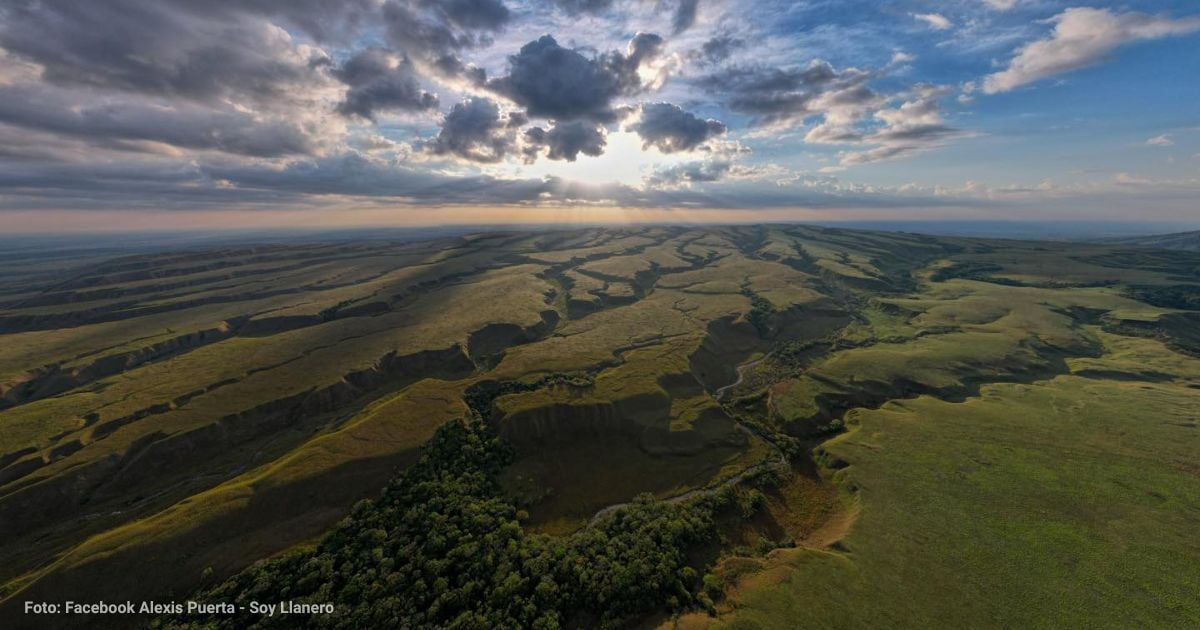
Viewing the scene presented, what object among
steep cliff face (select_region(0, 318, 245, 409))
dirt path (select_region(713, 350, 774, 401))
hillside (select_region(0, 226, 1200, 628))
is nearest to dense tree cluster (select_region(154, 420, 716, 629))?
hillside (select_region(0, 226, 1200, 628))

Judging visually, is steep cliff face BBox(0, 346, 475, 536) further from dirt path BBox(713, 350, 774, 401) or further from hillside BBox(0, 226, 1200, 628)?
dirt path BBox(713, 350, 774, 401)

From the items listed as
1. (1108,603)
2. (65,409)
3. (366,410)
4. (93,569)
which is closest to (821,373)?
(1108,603)

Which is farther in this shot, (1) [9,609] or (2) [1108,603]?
(1) [9,609]

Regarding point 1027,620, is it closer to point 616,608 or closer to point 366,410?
point 616,608

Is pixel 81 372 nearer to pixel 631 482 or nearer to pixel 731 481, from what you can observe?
pixel 631 482

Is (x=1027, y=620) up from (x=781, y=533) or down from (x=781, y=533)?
up

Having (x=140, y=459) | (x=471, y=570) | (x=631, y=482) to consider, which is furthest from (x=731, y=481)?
(x=140, y=459)
